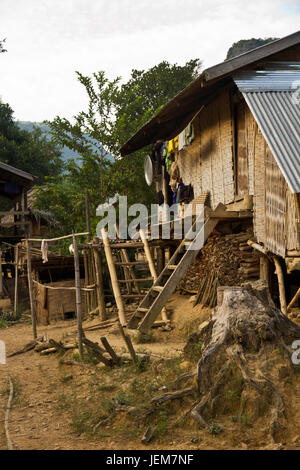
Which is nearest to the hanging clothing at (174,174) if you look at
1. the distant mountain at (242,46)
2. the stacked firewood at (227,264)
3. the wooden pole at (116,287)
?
the stacked firewood at (227,264)

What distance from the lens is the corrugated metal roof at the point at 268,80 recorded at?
28.7 feet

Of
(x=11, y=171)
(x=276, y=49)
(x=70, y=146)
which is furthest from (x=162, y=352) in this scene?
(x=11, y=171)

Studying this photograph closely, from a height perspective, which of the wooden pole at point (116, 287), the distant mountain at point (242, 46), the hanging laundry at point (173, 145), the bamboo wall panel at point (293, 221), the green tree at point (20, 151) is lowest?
the wooden pole at point (116, 287)

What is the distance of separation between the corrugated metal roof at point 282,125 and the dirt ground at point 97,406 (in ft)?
11.2

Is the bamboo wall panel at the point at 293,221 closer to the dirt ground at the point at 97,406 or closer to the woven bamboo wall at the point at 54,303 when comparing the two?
the dirt ground at the point at 97,406

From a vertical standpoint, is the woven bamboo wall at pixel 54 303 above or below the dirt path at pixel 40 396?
above

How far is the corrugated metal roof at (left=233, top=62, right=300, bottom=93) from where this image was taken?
28.7 ft

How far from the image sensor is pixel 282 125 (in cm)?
802

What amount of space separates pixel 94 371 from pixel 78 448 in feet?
8.31

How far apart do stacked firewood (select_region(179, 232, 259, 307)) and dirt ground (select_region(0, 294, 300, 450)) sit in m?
1.74

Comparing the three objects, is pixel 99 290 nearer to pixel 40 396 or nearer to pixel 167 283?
pixel 167 283

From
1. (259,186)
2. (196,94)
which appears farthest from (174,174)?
(259,186)

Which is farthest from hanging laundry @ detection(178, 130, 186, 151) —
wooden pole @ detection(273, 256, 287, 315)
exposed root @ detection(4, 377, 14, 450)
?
exposed root @ detection(4, 377, 14, 450)

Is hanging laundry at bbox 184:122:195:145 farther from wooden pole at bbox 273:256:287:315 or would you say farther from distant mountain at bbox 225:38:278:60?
distant mountain at bbox 225:38:278:60
